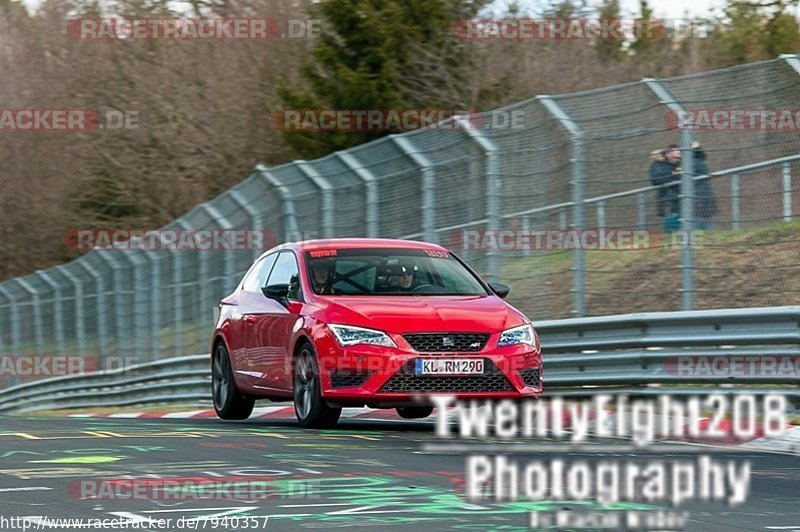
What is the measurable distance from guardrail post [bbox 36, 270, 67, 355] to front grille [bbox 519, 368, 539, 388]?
18459 millimetres

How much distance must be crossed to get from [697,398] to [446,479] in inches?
183

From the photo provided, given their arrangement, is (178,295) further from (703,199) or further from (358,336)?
(358,336)

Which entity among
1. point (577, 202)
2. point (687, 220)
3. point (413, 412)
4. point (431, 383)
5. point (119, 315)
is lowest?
point (413, 412)

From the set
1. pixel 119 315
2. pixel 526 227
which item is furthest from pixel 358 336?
pixel 119 315

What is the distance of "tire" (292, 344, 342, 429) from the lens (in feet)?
40.3

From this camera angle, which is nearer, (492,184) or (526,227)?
(526,227)

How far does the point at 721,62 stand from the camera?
134 ft

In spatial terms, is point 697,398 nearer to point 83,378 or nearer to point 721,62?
point 83,378

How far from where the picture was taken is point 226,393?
15.0 metres

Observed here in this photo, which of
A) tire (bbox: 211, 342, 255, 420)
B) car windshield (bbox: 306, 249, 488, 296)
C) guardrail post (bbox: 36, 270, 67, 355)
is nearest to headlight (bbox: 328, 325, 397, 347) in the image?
car windshield (bbox: 306, 249, 488, 296)

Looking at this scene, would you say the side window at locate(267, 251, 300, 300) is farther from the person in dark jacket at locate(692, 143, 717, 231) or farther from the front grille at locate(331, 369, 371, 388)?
the person in dark jacket at locate(692, 143, 717, 231)

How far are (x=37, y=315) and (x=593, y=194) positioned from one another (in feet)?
62.0

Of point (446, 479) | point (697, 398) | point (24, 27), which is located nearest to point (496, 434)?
point (697, 398)

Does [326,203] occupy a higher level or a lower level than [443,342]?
higher
